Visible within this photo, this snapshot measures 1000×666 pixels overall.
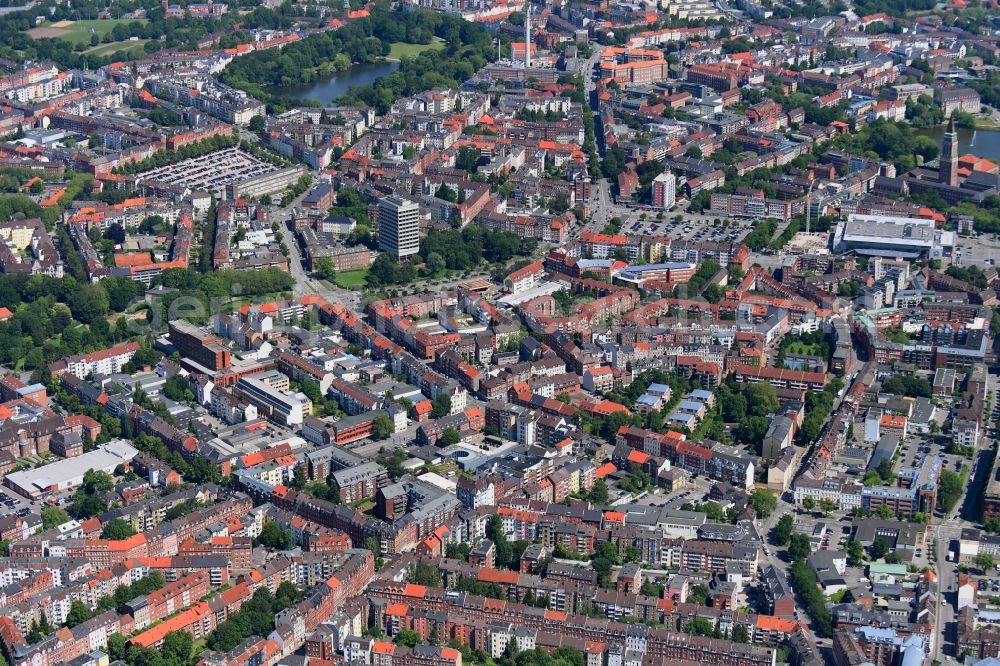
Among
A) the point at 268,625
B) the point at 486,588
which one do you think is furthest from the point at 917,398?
the point at 268,625

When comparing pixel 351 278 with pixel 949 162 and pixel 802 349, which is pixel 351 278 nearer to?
pixel 802 349

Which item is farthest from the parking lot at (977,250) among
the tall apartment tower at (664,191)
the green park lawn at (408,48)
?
the green park lawn at (408,48)

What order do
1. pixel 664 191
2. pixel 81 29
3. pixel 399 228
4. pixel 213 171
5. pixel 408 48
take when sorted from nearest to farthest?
pixel 399 228 < pixel 664 191 < pixel 213 171 < pixel 408 48 < pixel 81 29

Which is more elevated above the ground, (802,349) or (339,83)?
(802,349)

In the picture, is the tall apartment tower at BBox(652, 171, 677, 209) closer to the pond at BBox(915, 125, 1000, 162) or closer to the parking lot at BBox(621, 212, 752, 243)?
the parking lot at BBox(621, 212, 752, 243)

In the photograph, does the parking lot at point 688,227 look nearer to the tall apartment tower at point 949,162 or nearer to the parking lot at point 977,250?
the parking lot at point 977,250

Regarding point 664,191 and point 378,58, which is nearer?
point 664,191

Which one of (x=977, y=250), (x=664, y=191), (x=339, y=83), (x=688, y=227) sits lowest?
(x=339, y=83)

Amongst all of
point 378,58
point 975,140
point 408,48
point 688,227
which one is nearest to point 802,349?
point 688,227
